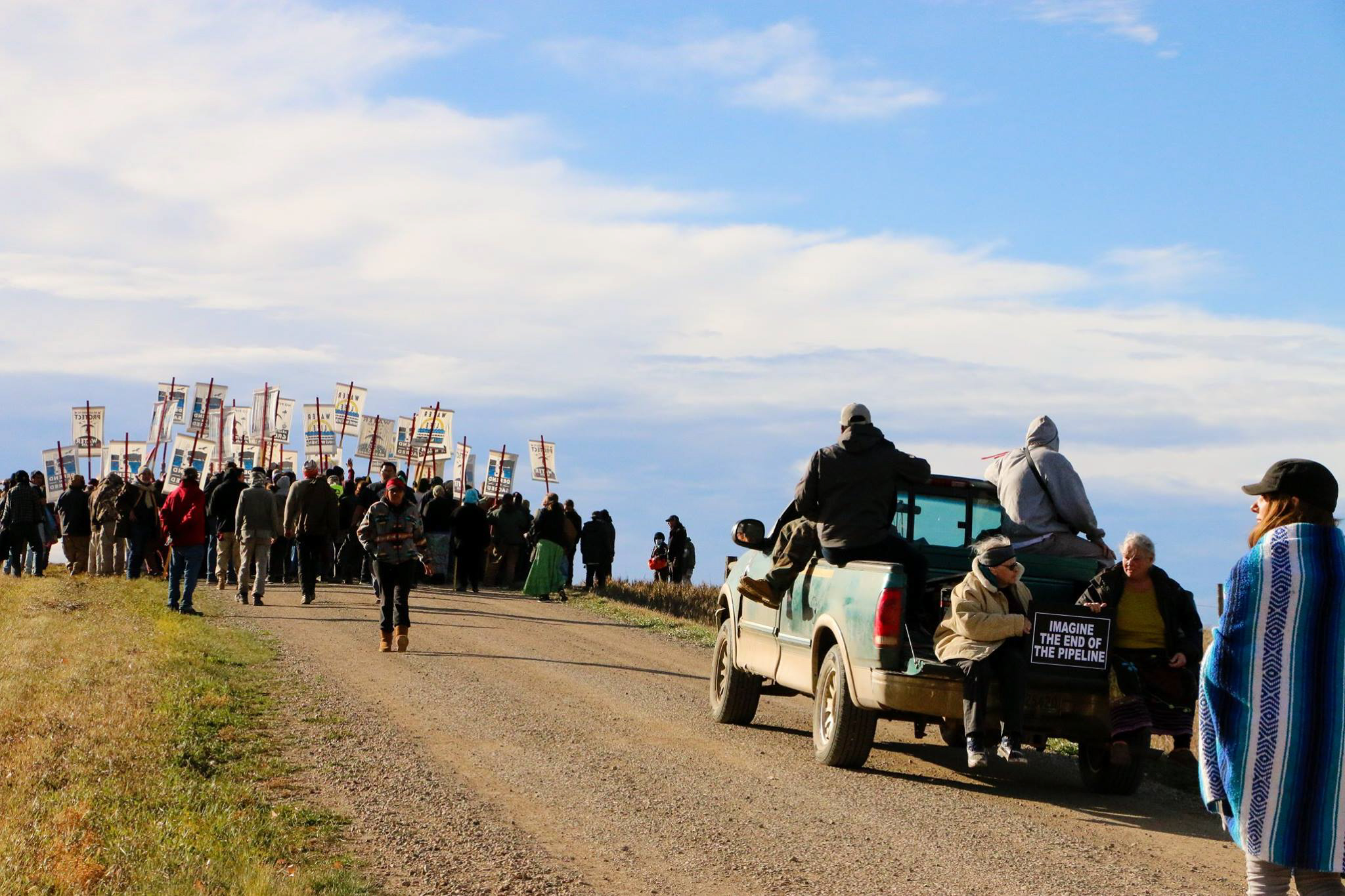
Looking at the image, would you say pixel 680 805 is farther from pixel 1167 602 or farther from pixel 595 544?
pixel 595 544

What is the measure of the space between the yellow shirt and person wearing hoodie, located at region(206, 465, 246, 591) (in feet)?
54.9

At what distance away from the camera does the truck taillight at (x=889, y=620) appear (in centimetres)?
926

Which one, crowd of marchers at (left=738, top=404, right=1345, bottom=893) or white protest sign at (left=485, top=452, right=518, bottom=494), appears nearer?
crowd of marchers at (left=738, top=404, right=1345, bottom=893)

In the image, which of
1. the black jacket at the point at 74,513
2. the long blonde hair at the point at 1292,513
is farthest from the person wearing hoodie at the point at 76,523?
the long blonde hair at the point at 1292,513

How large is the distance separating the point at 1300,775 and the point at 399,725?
7977 millimetres

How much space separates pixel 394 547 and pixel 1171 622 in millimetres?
9263

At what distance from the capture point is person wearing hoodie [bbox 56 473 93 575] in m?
29.7

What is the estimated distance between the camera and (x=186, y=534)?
19.9m

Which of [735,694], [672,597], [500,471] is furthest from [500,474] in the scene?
[735,694]

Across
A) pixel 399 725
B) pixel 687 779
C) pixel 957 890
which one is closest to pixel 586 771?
pixel 687 779

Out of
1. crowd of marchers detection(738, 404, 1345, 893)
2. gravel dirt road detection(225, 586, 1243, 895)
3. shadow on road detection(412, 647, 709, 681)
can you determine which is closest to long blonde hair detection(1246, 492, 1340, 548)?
crowd of marchers detection(738, 404, 1345, 893)

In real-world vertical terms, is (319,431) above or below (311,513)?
above

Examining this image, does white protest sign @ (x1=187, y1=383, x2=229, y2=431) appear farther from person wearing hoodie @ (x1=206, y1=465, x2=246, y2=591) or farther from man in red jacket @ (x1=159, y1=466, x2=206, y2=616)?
man in red jacket @ (x1=159, y1=466, x2=206, y2=616)

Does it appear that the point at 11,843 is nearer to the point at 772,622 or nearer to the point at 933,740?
the point at 772,622
